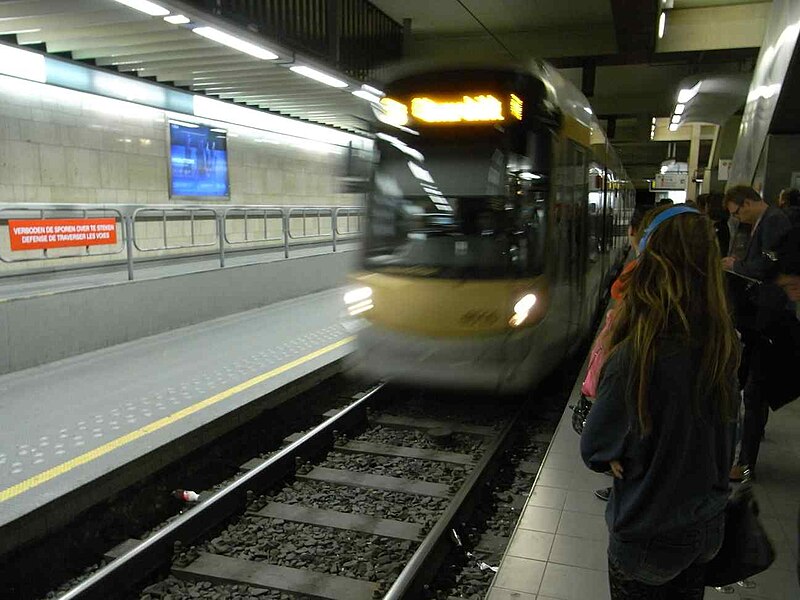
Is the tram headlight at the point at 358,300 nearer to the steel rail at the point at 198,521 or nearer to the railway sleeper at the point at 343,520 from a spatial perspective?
the steel rail at the point at 198,521

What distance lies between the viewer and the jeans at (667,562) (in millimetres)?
1861

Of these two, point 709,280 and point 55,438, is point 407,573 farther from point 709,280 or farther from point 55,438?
point 55,438

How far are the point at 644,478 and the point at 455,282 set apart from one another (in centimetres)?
391

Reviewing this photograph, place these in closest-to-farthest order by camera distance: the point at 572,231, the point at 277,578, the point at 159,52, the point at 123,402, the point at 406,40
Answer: the point at 277,578 → the point at 123,402 → the point at 572,231 → the point at 159,52 → the point at 406,40

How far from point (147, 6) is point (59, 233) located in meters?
3.51

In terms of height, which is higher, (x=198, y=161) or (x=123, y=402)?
(x=198, y=161)

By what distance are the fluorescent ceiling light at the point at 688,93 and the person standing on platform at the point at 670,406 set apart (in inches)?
611

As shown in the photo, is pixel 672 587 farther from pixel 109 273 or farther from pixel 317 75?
pixel 109 273

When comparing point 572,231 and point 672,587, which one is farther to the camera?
point 572,231

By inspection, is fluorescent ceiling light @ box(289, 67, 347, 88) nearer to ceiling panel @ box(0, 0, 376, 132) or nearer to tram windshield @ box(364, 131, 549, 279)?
ceiling panel @ box(0, 0, 376, 132)

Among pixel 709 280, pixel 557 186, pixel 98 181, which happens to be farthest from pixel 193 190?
pixel 709 280

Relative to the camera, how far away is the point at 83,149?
423 inches

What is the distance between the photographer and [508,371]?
5621 mm

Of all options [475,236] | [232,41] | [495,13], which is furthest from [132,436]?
[495,13]
